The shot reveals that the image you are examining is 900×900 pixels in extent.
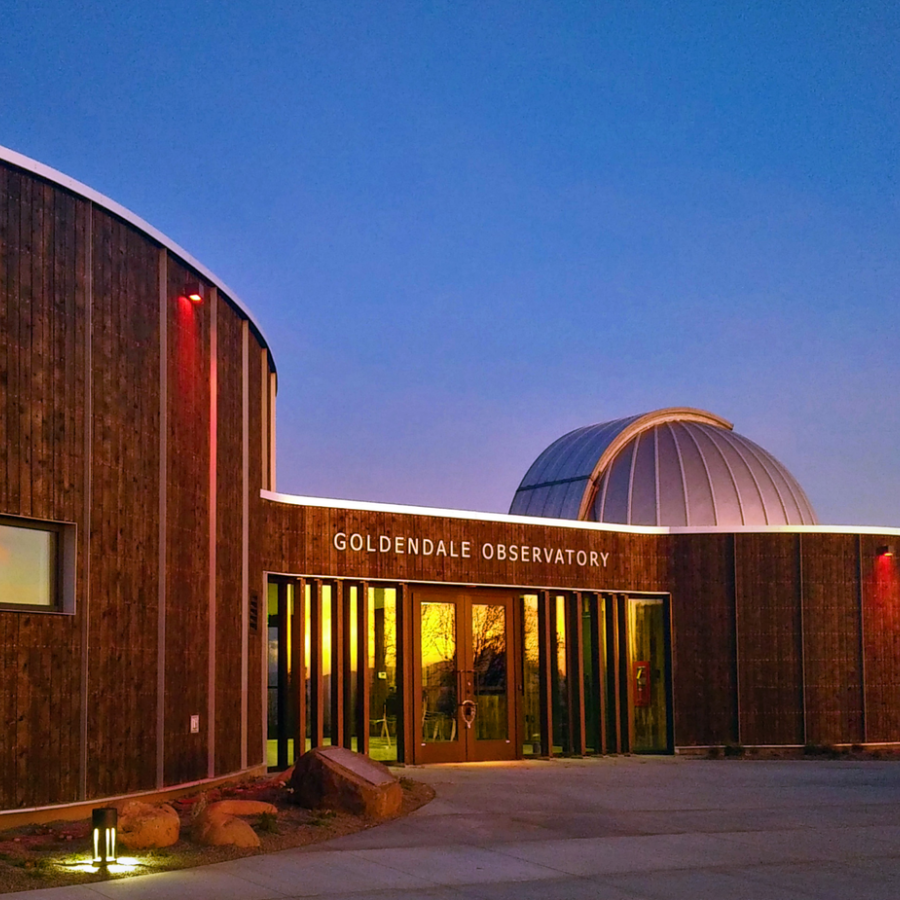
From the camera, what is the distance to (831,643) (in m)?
23.2

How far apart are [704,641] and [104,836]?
1466 cm

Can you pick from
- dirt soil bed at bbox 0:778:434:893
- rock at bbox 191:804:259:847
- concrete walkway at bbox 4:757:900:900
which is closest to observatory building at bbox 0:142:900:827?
dirt soil bed at bbox 0:778:434:893

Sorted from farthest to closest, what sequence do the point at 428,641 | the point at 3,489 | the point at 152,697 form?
the point at 428,641, the point at 152,697, the point at 3,489

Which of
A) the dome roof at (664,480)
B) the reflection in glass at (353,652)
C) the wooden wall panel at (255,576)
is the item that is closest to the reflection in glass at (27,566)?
the wooden wall panel at (255,576)

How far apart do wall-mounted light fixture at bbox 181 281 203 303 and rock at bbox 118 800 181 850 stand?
244 inches

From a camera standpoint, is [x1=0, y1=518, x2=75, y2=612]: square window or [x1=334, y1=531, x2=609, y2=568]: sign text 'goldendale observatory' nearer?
[x1=0, y1=518, x2=75, y2=612]: square window

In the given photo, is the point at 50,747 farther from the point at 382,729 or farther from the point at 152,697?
the point at 382,729

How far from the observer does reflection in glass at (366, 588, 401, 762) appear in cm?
2005

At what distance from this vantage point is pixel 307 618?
19578 mm

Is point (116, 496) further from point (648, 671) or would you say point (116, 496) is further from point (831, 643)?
point (831, 643)

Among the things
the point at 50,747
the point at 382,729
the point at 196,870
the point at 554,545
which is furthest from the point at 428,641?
the point at 196,870

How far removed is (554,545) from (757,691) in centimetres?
456

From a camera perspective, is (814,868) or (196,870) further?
(814,868)

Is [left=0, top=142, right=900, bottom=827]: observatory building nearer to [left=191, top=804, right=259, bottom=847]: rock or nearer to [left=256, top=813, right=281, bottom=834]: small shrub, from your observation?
[left=191, top=804, right=259, bottom=847]: rock
